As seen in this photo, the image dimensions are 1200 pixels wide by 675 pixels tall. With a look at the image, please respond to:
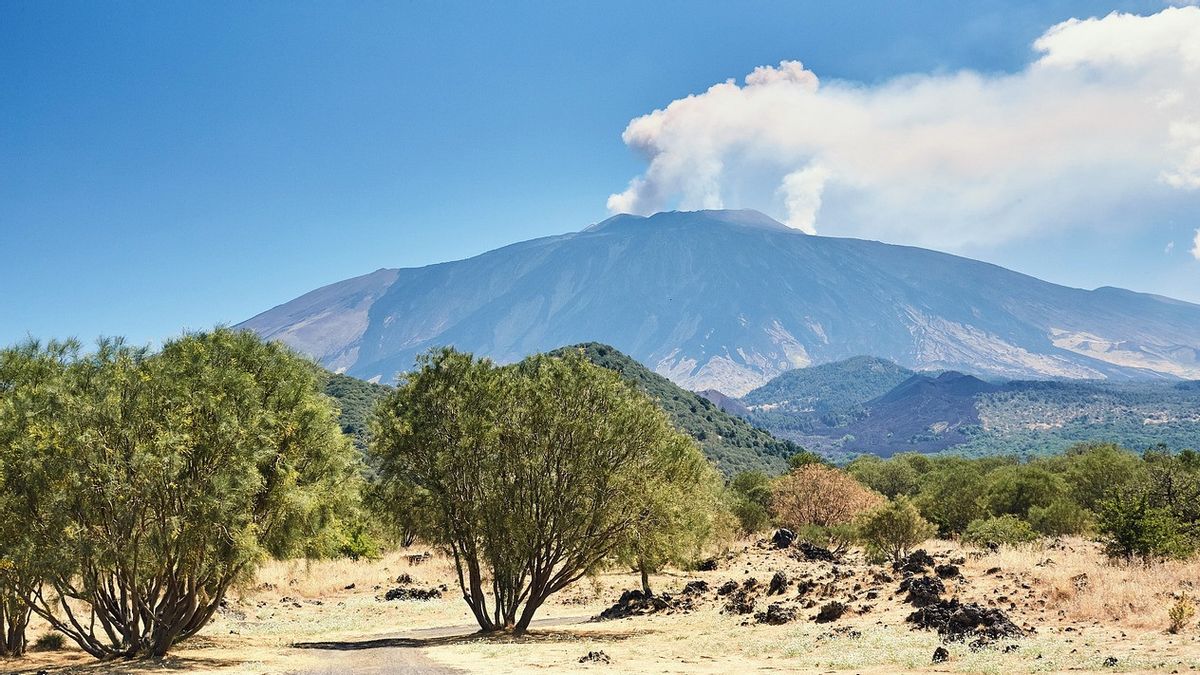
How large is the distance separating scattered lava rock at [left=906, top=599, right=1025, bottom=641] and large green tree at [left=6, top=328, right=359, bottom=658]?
18.7 m

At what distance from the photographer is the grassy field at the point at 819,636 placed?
19359mm

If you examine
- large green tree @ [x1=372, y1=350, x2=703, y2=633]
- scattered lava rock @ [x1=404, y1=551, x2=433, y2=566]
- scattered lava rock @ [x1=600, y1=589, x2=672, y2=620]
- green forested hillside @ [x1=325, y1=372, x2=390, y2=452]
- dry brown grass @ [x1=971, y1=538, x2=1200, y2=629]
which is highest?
green forested hillside @ [x1=325, y1=372, x2=390, y2=452]

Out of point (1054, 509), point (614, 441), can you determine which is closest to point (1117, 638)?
point (614, 441)

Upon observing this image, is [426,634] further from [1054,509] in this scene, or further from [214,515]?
[1054,509]

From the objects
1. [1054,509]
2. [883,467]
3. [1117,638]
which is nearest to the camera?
[1117,638]

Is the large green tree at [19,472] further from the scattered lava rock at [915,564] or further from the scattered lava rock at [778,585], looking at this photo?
the scattered lava rock at [915,564]

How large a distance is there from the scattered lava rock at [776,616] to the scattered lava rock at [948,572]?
6.77 m

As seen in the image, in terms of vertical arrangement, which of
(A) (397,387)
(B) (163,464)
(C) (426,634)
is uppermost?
(A) (397,387)

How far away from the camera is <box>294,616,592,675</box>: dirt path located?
22188 millimetres

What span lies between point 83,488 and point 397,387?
12486 mm

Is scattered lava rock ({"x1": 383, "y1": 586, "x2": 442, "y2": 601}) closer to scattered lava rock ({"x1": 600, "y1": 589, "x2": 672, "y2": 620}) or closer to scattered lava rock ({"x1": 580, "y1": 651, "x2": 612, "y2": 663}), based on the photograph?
scattered lava rock ({"x1": 600, "y1": 589, "x2": 672, "y2": 620})

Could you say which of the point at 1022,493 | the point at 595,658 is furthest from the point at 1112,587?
the point at 1022,493

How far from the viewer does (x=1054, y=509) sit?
62.2 m

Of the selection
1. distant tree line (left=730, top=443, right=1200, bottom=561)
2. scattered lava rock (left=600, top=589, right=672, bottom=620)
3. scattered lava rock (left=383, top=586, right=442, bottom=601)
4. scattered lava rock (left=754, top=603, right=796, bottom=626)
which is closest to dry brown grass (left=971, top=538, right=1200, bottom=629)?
distant tree line (left=730, top=443, right=1200, bottom=561)
